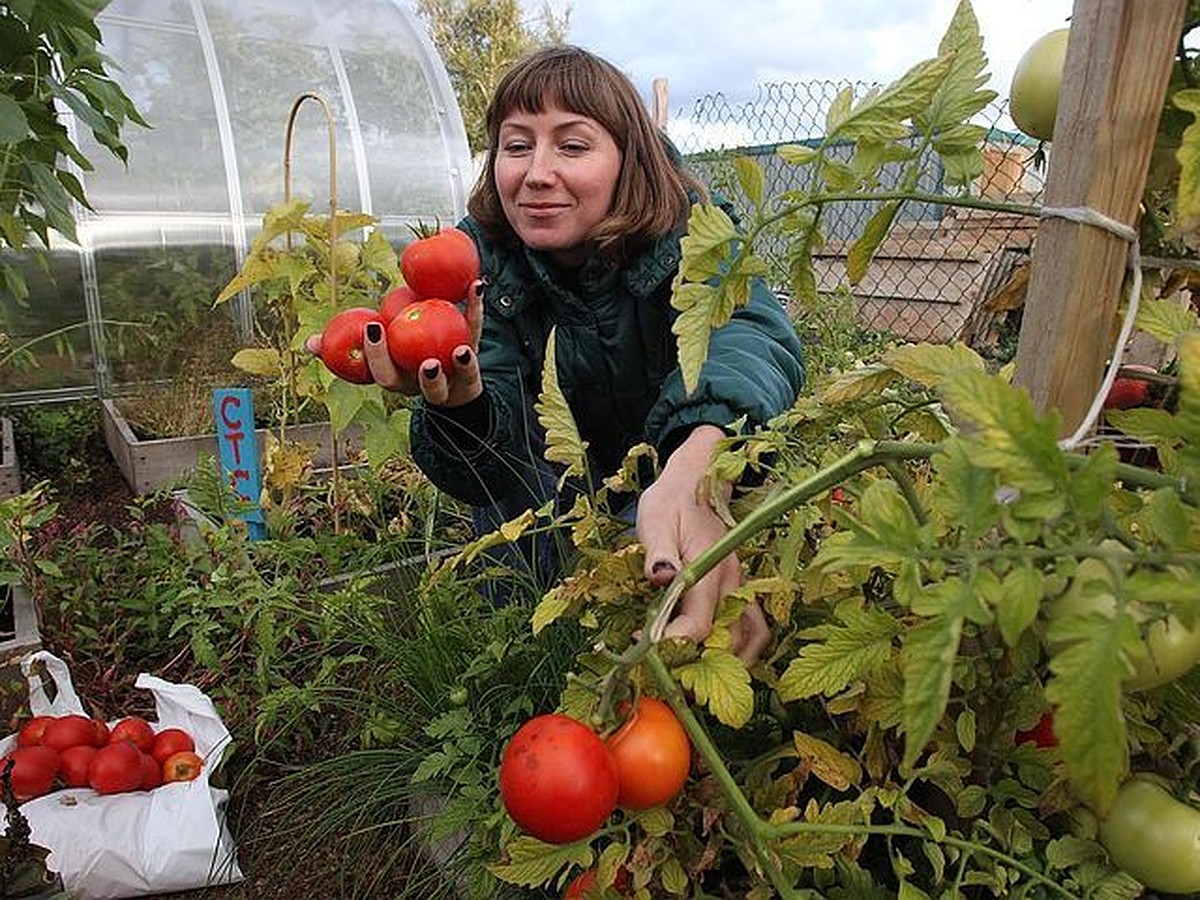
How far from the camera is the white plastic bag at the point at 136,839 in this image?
1351mm

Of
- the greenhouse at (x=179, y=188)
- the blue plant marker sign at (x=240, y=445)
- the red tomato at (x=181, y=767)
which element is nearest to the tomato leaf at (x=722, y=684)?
the red tomato at (x=181, y=767)

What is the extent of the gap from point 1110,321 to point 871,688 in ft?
0.97

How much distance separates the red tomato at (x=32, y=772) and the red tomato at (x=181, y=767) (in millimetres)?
164

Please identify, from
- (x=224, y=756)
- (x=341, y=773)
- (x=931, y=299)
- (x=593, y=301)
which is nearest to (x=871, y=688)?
(x=341, y=773)

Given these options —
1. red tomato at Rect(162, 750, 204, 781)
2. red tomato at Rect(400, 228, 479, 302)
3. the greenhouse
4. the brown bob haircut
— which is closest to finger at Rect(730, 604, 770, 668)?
red tomato at Rect(400, 228, 479, 302)

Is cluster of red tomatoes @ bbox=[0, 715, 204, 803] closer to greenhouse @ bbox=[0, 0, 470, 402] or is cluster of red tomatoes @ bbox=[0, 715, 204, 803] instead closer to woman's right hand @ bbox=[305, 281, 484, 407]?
woman's right hand @ bbox=[305, 281, 484, 407]

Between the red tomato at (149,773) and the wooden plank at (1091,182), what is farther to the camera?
the red tomato at (149,773)

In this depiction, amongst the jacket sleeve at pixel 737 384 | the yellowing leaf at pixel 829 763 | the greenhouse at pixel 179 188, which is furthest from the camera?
the greenhouse at pixel 179 188

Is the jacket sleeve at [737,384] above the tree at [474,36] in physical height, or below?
below

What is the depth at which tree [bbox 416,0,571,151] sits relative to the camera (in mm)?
14438

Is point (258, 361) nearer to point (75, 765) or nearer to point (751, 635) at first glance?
point (75, 765)

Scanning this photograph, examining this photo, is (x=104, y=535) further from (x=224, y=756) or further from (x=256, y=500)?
(x=224, y=756)

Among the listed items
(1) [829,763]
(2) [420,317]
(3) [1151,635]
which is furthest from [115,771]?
(3) [1151,635]

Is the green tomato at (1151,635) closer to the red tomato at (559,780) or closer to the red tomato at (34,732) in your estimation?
the red tomato at (559,780)
